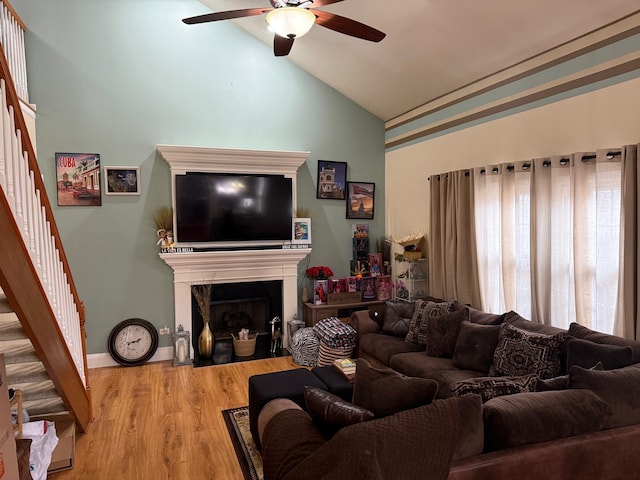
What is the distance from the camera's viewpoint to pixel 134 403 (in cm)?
380

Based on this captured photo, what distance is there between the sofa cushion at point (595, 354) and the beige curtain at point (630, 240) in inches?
14.4

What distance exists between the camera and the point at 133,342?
15.7ft

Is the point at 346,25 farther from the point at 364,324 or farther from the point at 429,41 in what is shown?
the point at 364,324

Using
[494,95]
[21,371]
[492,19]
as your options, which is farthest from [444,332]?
[21,371]

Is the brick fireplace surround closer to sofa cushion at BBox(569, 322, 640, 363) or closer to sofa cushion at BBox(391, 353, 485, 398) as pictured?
sofa cushion at BBox(391, 353, 485, 398)

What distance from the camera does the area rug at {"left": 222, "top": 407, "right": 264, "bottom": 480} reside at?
2740 millimetres

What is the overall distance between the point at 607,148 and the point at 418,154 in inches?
90.2

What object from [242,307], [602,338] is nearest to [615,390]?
[602,338]

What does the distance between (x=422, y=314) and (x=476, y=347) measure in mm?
813

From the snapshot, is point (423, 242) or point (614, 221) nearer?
point (614, 221)

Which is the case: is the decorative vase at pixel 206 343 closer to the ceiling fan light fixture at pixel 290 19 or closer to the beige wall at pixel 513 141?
the beige wall at pixel 513 141

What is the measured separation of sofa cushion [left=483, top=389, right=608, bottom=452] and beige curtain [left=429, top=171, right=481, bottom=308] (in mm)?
2199

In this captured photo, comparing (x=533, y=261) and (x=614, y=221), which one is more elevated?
(x=614, y=221)

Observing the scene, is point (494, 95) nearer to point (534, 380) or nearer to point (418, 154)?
point (418, 154)
